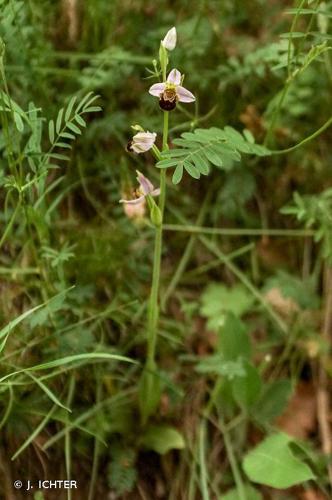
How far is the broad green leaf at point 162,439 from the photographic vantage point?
1.62 meters

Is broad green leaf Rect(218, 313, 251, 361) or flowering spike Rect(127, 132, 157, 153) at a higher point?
flowering spike Rect(127, 132, 157, 153)

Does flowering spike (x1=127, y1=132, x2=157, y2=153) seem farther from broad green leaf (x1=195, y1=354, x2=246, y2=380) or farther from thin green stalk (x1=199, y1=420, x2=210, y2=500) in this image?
thin green stalk (x1=199, y1=420, x2=210, y2=500)

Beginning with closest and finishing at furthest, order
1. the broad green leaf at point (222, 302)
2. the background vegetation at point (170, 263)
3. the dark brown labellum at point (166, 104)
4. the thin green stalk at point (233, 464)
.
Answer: the dark brown labellum at point (166, 104) → the background vegetation at point (170, 263) → the thin green stalk at point (233, 464) → the broad green leaf at point (222, 302)

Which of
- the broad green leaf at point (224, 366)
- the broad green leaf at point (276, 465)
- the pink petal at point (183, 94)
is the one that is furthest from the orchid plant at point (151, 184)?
the broad green leaf at point (276, 465)

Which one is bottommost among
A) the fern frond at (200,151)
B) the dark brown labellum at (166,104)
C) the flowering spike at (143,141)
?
the fern frond at (200,151)

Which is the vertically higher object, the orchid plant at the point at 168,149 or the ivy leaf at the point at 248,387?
the orchid plant at the point at 168,149

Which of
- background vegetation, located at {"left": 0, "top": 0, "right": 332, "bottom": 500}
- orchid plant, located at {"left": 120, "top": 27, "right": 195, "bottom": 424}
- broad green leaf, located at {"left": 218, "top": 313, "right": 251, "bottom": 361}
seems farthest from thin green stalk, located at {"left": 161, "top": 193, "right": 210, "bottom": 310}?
orchid plant, located at {"left": 120, "top": 27, "right": 195, "bottom": 424}

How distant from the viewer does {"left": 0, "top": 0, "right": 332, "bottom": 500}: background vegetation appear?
147cm

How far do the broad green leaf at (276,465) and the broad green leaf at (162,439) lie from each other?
163 mm

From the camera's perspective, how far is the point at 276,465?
1535 millimetres

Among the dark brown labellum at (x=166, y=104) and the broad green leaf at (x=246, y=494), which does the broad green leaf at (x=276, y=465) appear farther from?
the dark brown labellum at (x=166, y=104)

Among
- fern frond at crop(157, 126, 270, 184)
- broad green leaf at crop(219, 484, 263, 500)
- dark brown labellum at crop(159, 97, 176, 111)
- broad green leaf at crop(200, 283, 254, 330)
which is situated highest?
dark brown labellum at crop(159, 97, 176, 111)

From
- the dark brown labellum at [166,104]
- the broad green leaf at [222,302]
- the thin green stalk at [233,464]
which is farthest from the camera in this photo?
the broad green leaf at [222,302]

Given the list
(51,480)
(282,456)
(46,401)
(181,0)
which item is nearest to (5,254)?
(46,401)
